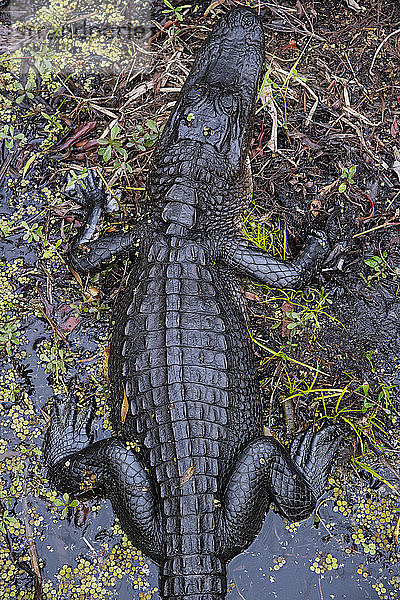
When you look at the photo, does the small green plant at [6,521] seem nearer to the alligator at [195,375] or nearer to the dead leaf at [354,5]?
the alligator at [195,375]

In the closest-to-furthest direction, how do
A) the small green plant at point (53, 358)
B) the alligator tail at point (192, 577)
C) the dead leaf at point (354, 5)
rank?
the alligator tail at point (192, 577), the small green plant at point (53, 358), the dead leaf at point (354, 5)

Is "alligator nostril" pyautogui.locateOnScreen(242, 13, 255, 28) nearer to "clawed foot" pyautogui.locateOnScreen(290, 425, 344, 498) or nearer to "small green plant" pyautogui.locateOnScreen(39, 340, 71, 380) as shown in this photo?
"small green plant" pyautogui.locateOnScreen(39, 340, 71, 380)

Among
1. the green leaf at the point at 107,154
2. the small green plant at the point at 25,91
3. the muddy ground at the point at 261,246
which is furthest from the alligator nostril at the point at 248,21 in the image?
the small green plant at the point at 25,91

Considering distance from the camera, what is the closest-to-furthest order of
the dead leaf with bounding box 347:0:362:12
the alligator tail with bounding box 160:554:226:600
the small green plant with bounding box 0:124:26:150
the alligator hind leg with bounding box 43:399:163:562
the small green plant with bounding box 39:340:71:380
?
the alligator tail with bounding box 160:554:226:600 < the alligator hind leg with bounding box 43:399:163:562 < the small green plant with bounding box 39:340:71:380 < the small green plant with bounding box 0:124:26:150 < the dead leaf with bounding box 347:0:362:12

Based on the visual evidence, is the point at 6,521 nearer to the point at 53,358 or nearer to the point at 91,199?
the point at 53,358

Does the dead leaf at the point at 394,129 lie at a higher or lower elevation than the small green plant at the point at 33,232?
higher

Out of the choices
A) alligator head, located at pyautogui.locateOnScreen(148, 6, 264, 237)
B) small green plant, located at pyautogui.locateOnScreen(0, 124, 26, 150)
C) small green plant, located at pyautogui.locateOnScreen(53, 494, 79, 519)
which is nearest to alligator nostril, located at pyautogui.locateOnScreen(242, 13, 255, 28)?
alligator head, located at pyautogui.locateOnScreen(148, 6, 264, 237)

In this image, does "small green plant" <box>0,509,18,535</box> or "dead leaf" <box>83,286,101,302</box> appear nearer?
"small green plant" <box>0,509,18,535</box>
